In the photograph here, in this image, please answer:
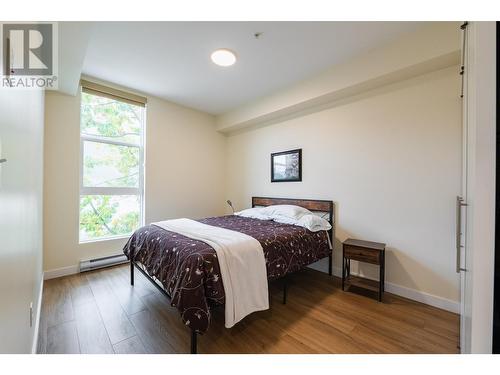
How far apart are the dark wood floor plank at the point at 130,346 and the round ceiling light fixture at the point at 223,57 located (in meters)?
2.81

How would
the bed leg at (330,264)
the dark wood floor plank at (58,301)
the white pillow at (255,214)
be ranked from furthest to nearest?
1. the white pillow at (255,214)
2. the bed leg at (330,264)
3. the dark wood floor plank at (58,301)

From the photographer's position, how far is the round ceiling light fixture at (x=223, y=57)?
227 centimetres

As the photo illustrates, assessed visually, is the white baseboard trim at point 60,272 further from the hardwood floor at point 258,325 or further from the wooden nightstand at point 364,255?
the wooden nightstand at point 364,255

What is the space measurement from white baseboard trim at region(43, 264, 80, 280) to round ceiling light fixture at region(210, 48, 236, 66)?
10.7 feet

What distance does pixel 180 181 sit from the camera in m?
3.85

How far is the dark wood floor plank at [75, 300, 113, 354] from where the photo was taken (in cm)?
151

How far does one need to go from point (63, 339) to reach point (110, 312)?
0.37 m

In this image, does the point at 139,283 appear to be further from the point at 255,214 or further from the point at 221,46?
the point at 221,46

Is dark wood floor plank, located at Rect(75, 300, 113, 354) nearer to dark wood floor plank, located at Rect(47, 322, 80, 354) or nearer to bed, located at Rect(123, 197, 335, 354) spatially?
dark wood floor plank, located at Rect(47, 322, 80, 354)

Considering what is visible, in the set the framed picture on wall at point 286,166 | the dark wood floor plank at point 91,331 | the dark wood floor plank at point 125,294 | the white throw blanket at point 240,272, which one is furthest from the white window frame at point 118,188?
the framed picture on wall at point 286,166

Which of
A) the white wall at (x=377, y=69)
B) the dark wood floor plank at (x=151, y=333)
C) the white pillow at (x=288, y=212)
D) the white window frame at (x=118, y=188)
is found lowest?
the dark wood floor plank at (x=151, y=333)

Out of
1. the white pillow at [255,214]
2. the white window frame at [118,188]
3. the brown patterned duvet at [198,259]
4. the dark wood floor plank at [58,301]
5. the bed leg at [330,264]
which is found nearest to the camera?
the brown patterned duvet at [198,259]

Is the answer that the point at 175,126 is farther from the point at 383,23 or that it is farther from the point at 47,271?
the point at 383,23

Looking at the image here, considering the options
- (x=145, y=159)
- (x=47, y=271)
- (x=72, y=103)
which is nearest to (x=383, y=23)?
(x=145, y=159)
